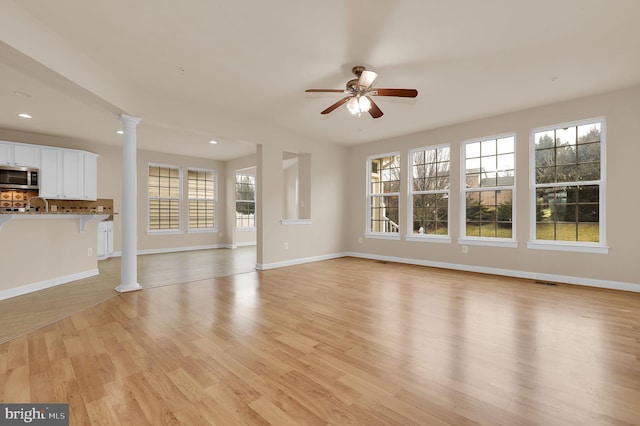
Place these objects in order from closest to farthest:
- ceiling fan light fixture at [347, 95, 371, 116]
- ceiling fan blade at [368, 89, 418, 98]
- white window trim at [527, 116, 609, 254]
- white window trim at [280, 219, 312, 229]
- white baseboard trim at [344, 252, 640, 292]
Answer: ceiling fan blade at [368, 89, 418, 98] < ceiling fan light fixture at [347, 95, 371, 116] < white baseboard trim at [344, 252, 640, 292] < white window trim at [527, 116, 609, 254] < white window trim at [280, 219, 312, 229]

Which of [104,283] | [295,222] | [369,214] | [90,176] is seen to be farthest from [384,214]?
[90,176]

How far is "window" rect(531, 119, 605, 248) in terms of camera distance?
14.4 feet

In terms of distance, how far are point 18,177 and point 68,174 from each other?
29.6 inches

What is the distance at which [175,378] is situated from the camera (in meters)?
1.95

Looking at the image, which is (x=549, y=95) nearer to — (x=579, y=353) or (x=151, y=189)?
(x=579, y=353)

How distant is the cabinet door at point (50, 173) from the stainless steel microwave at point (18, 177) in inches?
4.4

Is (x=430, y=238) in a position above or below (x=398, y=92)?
below

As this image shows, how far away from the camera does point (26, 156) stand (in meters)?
5.68

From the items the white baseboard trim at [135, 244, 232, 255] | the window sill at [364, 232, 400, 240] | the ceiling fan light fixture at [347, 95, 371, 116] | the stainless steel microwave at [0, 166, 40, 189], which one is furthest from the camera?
the white baseboard trim at [135, 244, 232, 255]

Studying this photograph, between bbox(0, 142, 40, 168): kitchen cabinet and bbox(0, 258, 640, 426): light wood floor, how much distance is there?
4222 millimetres

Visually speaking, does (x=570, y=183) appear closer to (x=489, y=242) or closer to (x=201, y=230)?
(x=489, y=242)

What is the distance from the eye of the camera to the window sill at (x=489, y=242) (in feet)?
16.7

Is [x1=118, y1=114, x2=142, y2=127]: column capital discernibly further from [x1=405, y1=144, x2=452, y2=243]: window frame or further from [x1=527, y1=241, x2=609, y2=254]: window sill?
[x1=527, y1=241, x2=609, y2=254]: window sill

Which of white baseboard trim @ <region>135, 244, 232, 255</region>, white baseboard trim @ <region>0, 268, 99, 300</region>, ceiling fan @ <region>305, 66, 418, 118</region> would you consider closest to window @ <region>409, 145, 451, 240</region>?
ceiling fan @ <region>305, 66, 418, 118</region>
